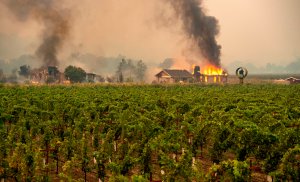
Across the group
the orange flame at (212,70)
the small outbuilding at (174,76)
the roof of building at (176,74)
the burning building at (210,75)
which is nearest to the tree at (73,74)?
the small outbuilding at (174,76)

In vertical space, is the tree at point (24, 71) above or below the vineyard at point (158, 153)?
above

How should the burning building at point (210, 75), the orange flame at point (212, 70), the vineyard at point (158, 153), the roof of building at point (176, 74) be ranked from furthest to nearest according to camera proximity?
the orange flame at point (212, 70) → the burning building at point (210, 75) → the roof of building at point (176, 74) → the vineyard at point (158, 153)

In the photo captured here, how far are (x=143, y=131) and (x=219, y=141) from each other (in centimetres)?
464

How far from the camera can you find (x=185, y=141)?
20.8 metres

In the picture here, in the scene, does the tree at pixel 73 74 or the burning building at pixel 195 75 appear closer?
the tree at pixel 73 74

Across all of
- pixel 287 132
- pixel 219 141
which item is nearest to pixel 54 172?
pixel 219 141

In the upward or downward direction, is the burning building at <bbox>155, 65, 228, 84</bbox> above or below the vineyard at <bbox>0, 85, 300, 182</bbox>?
above

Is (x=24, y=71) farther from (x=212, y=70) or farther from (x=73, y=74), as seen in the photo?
(x=212, y=70)

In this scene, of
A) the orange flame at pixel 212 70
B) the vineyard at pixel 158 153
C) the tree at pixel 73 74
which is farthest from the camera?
the orange flame at pixel 212 70

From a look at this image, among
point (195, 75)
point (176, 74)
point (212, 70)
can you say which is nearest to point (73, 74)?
point (176, 74)

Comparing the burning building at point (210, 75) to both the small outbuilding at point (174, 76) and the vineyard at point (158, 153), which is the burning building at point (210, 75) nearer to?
the small outbuilding at point (174, 76)

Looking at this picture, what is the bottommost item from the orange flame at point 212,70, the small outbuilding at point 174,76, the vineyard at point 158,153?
the vineyard at point 158,153

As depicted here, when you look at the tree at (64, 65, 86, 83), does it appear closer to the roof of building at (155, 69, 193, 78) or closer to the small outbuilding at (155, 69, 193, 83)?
the small outbuilding at (155, 69, 193, 83)

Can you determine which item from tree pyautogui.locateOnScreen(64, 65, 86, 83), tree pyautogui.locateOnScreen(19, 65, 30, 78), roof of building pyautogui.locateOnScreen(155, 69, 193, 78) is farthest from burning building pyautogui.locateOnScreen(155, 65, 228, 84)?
tree pyautogui.locateOnScreen(19, 65, 30, 78)
